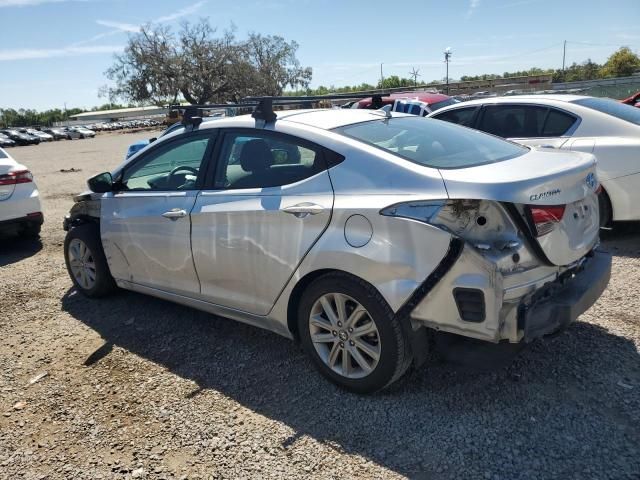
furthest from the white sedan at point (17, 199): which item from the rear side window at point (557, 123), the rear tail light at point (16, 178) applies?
the rear side window at point (557, 123)

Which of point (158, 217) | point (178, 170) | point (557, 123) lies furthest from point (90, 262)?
point (557, 123)

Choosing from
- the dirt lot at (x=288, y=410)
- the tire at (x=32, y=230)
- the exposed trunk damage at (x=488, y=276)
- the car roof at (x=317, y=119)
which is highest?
the car roof at (x=317, y=119)

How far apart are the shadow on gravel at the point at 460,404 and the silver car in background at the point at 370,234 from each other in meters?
0.25

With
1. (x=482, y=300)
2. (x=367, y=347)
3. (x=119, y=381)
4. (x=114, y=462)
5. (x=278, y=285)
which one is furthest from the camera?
(x=119, y=381)

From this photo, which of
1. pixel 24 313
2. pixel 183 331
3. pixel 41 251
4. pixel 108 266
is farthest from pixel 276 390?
pixel 41 251

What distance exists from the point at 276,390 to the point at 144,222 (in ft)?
5.66

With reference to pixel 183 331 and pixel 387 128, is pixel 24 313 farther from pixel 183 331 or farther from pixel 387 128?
pixel 387 128

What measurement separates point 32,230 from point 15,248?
1.16ft

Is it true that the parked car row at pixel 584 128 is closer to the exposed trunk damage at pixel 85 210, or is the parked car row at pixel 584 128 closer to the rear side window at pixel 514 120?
the rear side window at pixel 514 120

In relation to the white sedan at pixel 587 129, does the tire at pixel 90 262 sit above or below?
below

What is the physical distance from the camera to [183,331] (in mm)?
4215

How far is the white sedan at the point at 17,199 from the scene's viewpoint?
6734mm

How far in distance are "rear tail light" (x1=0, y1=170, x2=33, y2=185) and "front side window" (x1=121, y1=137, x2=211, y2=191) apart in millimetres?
3324

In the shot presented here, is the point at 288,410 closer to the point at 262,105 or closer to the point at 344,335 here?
the point at 344,335
